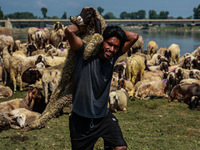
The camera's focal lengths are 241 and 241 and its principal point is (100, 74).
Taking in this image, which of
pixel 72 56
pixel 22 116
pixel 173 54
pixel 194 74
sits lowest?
pixel 22 116

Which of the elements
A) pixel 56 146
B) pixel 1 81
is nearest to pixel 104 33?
pixel 56 146

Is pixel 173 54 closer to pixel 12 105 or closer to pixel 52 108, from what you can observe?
pixel 12 105

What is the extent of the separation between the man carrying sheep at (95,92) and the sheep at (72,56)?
5.0 inches

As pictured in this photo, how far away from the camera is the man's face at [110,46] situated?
311cm

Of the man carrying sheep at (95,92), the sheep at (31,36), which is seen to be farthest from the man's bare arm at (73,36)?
the sheep at (31,36)

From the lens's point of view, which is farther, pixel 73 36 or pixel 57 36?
pixel 57 36

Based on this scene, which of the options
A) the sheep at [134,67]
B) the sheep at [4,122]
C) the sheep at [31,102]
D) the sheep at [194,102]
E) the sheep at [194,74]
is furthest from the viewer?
the sheep at [134,67]

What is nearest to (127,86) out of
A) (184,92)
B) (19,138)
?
(184,92)

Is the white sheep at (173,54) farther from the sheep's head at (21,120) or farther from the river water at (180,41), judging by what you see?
the sheep's head at (21,120)

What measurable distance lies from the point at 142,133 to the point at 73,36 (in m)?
4.93

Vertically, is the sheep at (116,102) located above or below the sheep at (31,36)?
below

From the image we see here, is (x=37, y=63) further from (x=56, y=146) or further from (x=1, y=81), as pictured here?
(x=56, y=146)

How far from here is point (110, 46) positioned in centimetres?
313

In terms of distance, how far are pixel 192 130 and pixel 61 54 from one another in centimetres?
1072
